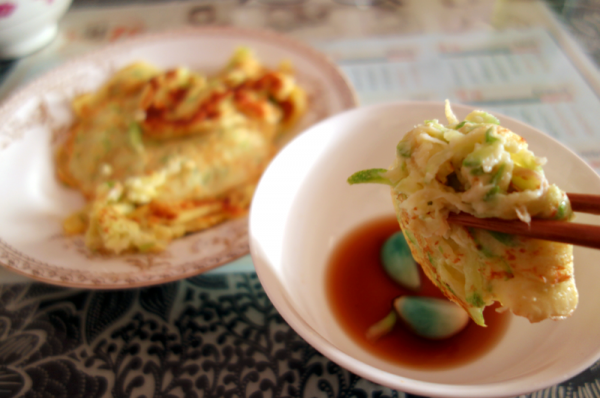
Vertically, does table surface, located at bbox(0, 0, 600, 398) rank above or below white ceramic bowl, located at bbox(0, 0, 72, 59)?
below

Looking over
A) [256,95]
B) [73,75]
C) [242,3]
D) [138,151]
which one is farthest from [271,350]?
[242,3]

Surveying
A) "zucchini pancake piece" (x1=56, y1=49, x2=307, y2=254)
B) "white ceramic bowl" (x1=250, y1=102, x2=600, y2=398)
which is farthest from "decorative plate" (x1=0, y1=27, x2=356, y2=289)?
"white ceramic bowl" (x1=250, y1=102, x2=600, y2=398)

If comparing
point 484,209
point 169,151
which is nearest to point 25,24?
point 169,151

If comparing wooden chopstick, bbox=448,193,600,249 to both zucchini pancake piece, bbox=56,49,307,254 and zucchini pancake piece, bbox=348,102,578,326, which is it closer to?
zucchini pancake piece, bbox=348,102,578,326

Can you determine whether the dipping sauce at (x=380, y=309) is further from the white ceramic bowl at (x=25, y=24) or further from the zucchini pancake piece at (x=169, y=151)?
the white ceramic bowl at (x=25, y=24)

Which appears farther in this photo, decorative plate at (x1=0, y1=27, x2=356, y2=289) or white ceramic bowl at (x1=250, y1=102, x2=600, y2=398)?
decorative plate at (x1=0, y1=27, x2=356, y2=289)

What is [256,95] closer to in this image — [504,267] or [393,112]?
[393,112]

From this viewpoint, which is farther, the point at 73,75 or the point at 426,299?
the point at 73,75
